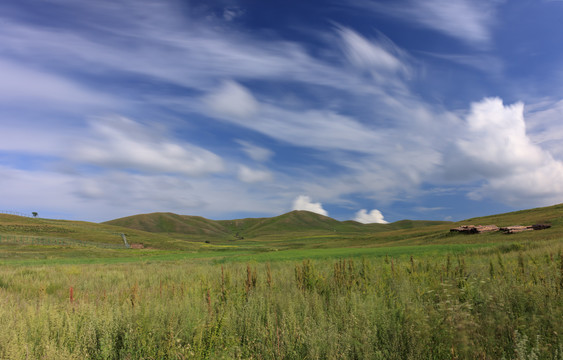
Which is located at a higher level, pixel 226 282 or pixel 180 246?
pixel 226 282

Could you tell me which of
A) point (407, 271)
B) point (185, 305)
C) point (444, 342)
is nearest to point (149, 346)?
point (185, 305)

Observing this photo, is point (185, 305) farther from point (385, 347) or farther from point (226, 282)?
point (385, 347)

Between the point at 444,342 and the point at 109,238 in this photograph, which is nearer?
the point at 444,342

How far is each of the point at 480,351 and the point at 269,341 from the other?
2.87 meters

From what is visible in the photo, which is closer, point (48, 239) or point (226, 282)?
point (226, 282)

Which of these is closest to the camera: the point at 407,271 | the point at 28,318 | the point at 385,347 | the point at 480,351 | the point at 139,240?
the point at 480,351

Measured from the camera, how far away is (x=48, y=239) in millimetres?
72312

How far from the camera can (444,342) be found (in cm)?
406

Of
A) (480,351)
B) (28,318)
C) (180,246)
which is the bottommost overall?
(180,246)

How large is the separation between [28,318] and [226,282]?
168 inches

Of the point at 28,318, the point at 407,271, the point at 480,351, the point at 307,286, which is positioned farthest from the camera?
the point at 407,271

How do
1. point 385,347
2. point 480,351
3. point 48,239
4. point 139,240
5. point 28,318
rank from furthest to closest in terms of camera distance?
point 139,240
point 48,239
point 28,318
point 385,347
point 480,351

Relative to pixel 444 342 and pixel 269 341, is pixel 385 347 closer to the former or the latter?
pixel 444 342

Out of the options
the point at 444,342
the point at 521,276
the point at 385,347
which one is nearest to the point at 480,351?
the point at 444,342
